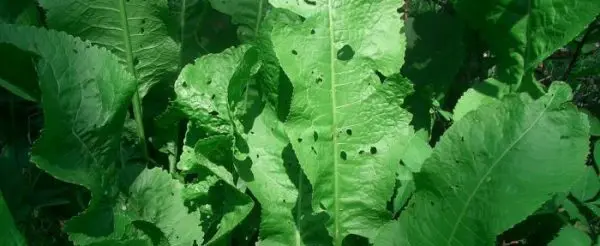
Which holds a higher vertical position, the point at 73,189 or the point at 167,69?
the point at 167,69

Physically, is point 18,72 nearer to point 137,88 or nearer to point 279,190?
point 137,88

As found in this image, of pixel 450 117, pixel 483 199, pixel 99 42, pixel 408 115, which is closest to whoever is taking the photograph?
pixel 483 199

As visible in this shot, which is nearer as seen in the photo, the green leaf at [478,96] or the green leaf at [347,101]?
the green leaf at [347,101]

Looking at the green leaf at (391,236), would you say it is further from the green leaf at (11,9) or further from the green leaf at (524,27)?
the green leaf at (11,9)

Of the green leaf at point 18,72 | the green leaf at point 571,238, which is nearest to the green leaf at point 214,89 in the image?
the green leaf at point 18,72

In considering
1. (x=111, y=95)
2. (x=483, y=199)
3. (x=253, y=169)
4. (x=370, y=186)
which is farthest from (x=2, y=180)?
(x=483, y=199)

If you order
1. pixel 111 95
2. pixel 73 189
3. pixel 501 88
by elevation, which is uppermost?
pixel 111 95

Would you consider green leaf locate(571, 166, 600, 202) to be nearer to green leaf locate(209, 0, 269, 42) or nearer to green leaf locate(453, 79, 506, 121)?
green leaf locate(453, 79, 506, 121)

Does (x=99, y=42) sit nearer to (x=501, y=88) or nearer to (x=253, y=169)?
(x=253, y=169)
